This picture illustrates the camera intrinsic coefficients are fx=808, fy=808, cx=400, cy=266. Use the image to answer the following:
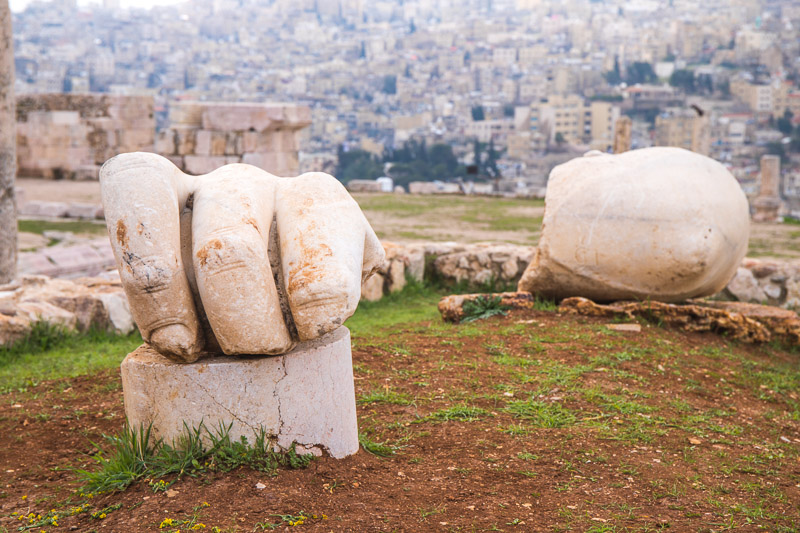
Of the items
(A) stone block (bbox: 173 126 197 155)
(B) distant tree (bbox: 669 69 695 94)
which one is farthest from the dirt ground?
(B) distant tree (bbox: 669 69 695 94)

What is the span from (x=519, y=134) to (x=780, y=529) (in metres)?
44.2

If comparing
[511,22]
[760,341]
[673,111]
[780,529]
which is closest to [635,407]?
[780,529]

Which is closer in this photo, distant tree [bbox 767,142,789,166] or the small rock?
the small rock

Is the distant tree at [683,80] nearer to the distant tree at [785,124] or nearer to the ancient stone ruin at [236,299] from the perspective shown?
the distant tree at [785,124]

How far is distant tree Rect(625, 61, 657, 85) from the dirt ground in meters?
62.9

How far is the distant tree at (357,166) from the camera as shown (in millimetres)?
30305

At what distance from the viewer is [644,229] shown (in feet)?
18.1

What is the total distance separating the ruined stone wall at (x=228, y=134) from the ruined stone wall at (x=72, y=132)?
3051 millimetres

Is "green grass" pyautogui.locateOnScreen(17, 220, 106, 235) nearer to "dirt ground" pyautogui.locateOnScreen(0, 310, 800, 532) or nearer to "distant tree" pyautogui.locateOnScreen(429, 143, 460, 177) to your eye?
"dirt ground" pyautogui.locateOnScreen(0, 310, 800, 532)

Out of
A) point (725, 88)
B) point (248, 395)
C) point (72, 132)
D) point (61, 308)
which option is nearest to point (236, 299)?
point (248, 395)

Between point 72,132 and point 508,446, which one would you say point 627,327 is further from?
point 72,132

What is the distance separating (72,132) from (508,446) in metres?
15.5

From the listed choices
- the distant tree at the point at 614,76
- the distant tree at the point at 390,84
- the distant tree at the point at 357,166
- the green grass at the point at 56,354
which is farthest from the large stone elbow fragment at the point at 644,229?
the distant tree at the point at 390,84

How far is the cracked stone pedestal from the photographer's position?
9.97 feet
